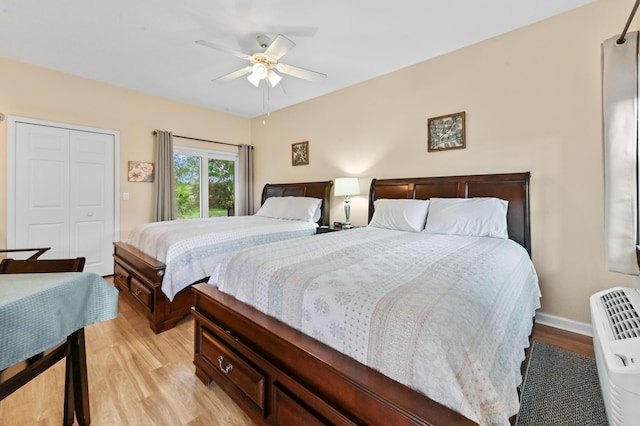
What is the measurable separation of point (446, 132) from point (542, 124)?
83 cm

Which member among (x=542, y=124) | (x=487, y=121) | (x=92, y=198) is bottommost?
(x=92, y=198)

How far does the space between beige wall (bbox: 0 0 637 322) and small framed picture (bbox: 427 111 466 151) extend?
0.08 m

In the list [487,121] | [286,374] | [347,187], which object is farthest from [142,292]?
[487,121]

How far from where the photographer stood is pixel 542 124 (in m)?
2.49

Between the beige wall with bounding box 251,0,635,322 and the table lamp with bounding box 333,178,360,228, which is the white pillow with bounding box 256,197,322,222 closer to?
the table lamp with bounding box 333,178,360,228

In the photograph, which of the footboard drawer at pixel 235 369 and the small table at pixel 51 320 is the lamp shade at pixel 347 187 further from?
the small table at pixel 51 320

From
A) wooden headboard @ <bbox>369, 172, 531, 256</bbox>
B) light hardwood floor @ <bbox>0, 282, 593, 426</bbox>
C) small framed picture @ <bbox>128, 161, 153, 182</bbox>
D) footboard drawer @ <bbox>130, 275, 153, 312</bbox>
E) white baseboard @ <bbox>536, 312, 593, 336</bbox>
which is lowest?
light hardwood floor @ <bbox>0, 282, 593, 426</bbox>

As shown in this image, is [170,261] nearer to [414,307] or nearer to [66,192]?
[414,307]

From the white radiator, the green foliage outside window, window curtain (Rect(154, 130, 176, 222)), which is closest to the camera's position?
the white radiator

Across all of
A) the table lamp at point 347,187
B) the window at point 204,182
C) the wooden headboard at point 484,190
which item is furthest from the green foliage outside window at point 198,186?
the wooden headboard at point 484,190

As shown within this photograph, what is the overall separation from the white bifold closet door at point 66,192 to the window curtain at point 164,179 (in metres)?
0.56

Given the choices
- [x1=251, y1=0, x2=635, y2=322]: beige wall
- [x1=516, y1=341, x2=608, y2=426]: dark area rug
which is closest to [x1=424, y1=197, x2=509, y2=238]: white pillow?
[x1=251, y1=0, x2=635, y2=322]: beige wall

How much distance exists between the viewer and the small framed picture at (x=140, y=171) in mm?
4133

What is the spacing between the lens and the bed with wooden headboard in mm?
896
